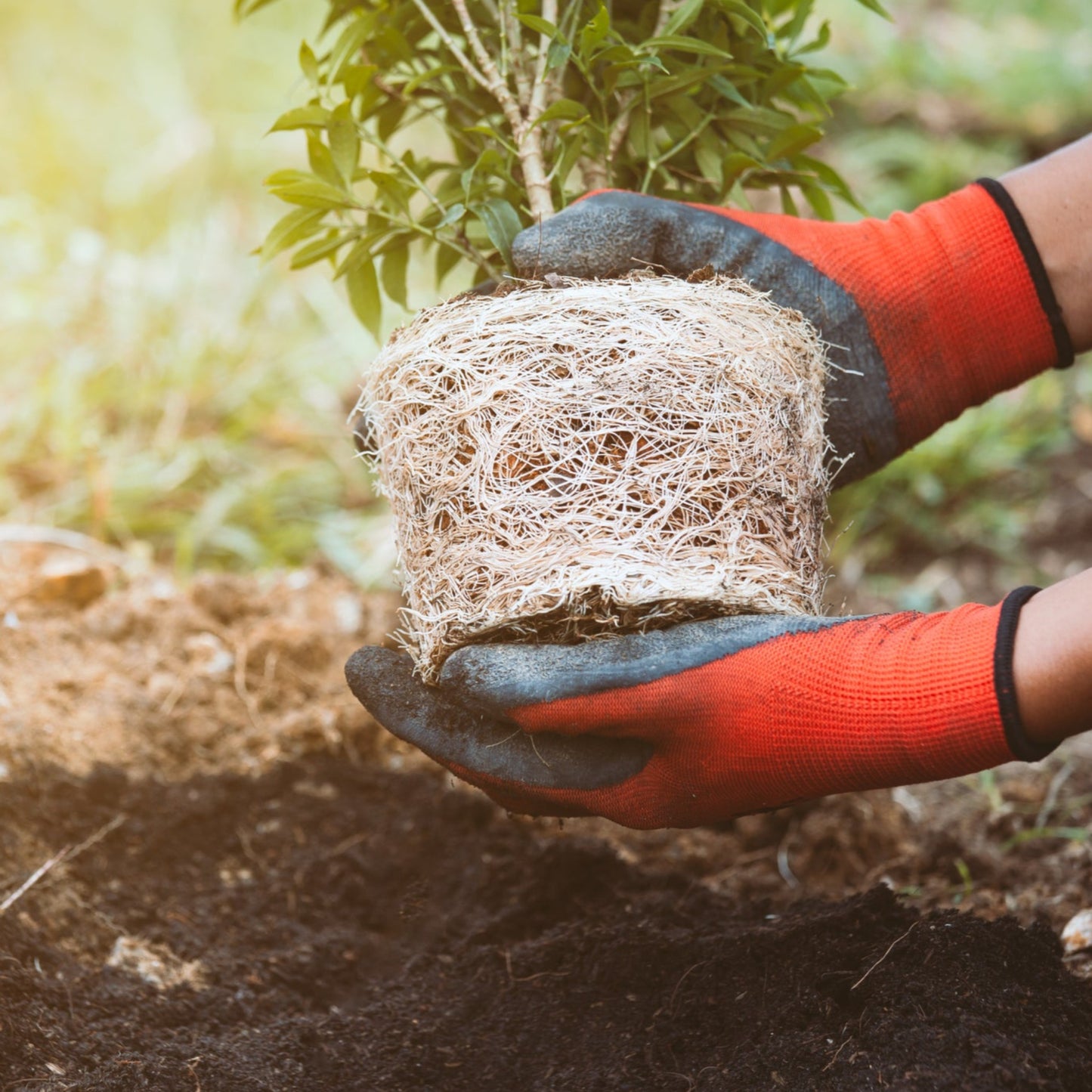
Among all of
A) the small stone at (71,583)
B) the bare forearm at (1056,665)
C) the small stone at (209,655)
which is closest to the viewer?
the bare forearm at (1056,665)

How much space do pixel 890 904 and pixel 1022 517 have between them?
8.05ft

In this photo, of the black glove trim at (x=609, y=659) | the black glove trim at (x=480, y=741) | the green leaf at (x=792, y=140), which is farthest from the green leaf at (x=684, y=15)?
the black glove trim at (x=480, y=741)

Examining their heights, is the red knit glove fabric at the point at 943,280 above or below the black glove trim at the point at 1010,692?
above

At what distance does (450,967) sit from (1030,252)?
1.44m

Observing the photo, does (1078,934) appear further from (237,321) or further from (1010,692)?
(237,321)

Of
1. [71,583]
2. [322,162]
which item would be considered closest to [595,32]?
[322,162]

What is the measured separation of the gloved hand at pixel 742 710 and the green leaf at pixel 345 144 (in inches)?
31.0

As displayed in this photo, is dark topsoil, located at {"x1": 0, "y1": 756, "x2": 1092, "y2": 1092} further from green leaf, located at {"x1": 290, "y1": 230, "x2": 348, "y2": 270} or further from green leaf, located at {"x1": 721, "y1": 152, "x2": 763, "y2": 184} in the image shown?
green leaf, located at {"x1": 721, "y1": 152, "x2": 763, "y2": 184}

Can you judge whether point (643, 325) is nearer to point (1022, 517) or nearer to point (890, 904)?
point (890, 904)

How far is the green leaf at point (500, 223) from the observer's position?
1.50 metres

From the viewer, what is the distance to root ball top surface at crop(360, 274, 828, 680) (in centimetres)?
131

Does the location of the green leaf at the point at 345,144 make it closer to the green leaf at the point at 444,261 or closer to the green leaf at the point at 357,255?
the green leaf at the point at 357,255

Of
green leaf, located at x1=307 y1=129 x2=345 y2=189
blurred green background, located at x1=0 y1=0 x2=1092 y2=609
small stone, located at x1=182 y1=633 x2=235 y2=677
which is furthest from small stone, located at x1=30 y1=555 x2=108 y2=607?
green leaf, located at x1=307 y1=129 x2=345 y2=189

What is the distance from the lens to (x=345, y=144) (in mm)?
1555
